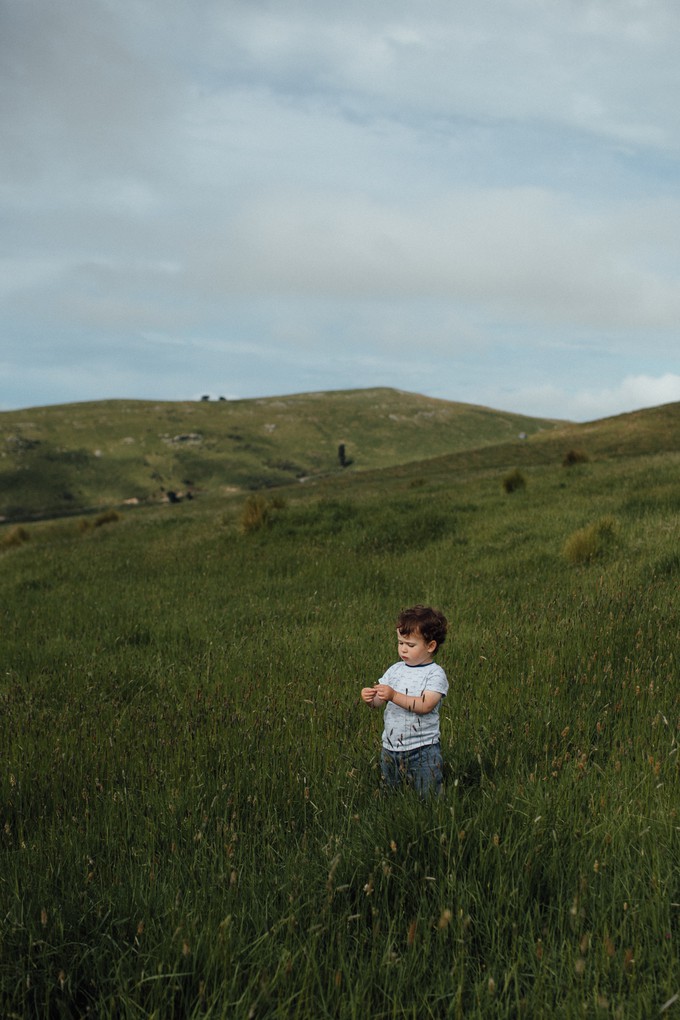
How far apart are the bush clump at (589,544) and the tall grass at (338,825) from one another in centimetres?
181

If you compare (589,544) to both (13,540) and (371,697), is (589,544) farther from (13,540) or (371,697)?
(13,540)

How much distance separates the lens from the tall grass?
7.11 feet

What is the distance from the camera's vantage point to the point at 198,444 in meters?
154

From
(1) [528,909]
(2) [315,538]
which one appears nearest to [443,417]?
(2) [315,538]

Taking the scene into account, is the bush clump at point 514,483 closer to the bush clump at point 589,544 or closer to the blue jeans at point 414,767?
the bush clump at point 589,544

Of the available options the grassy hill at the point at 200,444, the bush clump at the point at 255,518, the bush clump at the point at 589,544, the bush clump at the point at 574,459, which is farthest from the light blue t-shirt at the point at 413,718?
the grassy hill at the point at 200,444

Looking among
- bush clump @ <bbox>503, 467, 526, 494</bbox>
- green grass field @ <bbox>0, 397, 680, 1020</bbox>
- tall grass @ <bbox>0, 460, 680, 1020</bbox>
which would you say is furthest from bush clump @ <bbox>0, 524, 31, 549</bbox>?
tall grass @ <bbox>0, 460, 680, 1020</bbox>

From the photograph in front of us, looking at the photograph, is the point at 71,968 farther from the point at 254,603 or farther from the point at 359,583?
the point at 359,583

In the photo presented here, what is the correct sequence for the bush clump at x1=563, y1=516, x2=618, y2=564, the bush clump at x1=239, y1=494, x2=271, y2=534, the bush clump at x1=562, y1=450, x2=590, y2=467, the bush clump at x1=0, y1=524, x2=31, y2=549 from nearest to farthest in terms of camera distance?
the bush clump at x1=563, y1=516, x2=618, y2=564
the bush clump at x1=239, y1=494, x2=271, y2=534
the bush clump at x1=562, y1=450, x2=590, y2=467
the bush clump at x1=0, y1=524, x2=31, y2=549

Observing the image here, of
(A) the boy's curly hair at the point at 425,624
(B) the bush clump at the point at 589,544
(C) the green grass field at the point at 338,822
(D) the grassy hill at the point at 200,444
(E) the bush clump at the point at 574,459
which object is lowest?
(C) the green grass field at the point at 338,822

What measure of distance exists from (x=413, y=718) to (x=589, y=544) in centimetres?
740

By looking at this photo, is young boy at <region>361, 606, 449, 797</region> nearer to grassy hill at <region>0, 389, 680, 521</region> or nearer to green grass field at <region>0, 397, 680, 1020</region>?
green grass field at <region>0, 397, 680, 1020</region>

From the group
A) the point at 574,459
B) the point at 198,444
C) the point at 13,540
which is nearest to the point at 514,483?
the point at 574,459

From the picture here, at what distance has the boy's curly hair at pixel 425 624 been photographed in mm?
3689
